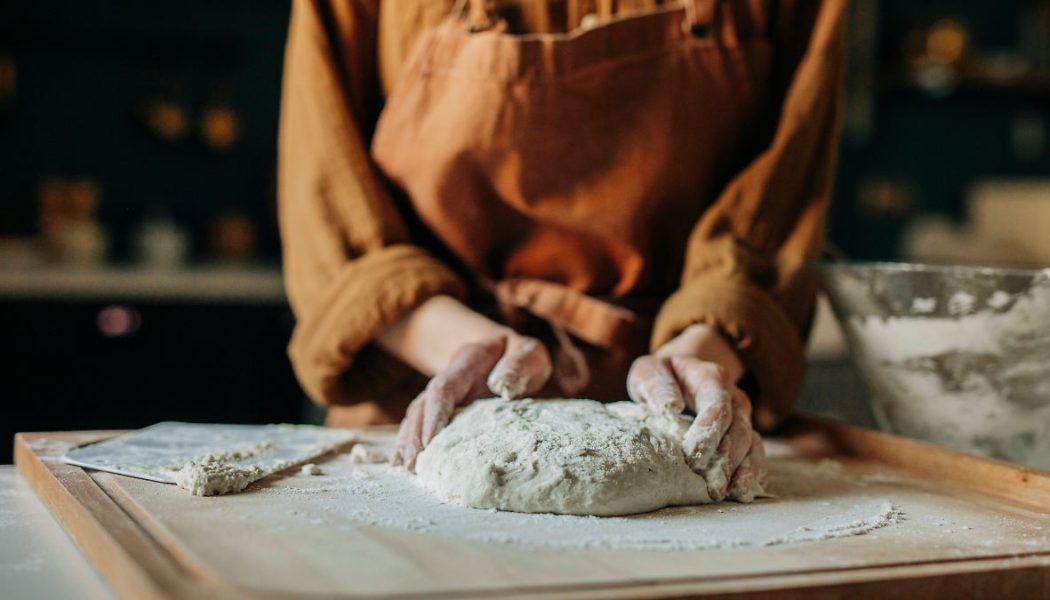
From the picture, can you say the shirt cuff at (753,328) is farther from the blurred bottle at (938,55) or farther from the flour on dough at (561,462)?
the blurred bottle at (938,55)

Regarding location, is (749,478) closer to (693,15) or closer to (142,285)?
(693,15)

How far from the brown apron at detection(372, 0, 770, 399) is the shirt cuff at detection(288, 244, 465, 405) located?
0.11 m

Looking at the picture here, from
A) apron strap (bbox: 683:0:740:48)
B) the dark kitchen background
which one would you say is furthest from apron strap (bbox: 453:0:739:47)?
the dark kitchen background

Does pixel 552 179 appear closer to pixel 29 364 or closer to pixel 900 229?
pixel 29 364

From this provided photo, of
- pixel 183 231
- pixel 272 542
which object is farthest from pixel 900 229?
pixel 272 542

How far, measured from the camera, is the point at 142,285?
3223mm

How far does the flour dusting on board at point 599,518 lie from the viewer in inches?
29.9

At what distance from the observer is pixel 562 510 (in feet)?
2.77

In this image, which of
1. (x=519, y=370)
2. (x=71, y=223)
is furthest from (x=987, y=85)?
(x=519, y=370)

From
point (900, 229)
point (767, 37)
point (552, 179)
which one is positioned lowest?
point (900, 229)

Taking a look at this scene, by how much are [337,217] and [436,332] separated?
0.19 metres

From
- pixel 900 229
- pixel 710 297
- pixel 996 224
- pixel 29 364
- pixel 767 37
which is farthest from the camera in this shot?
pixel 900 229

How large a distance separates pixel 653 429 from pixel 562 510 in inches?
5.7

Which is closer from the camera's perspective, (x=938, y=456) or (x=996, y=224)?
(x=938, y=456)
